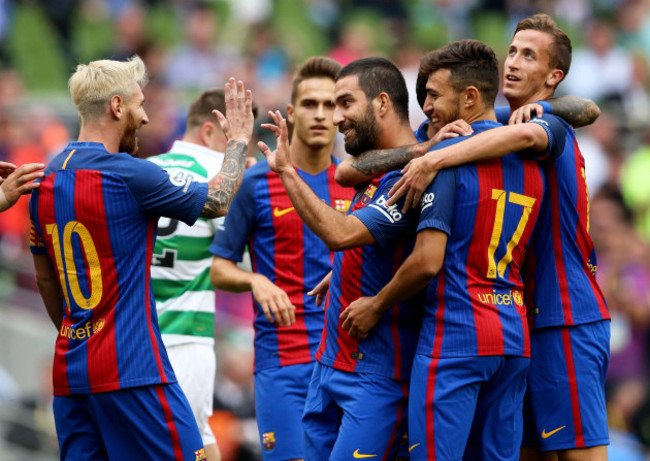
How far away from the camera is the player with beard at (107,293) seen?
4.76 metres

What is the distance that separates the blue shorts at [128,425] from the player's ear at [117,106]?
1.39 m

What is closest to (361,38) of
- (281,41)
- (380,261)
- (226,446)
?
(281,41)

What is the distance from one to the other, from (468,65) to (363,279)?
1.19 metres

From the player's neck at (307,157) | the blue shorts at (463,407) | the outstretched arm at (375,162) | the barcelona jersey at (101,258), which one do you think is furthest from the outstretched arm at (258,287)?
the blue shorts at (463,407)

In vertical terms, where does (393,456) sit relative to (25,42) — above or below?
below

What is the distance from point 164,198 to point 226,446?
5.32 metres

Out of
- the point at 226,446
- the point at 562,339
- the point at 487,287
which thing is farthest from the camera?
the point at 226,446

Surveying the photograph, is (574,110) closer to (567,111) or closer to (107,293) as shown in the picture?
(567,111)

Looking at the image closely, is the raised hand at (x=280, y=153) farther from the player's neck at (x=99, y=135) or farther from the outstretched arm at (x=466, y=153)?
the player's neck at (x=99, y=135)

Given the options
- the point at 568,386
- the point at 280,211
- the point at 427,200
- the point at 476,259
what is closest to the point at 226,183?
the point at 427,200

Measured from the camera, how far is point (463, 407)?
460 centimetres

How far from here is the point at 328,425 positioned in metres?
5.01

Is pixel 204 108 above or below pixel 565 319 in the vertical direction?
above

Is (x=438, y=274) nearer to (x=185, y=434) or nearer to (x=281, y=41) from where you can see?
(x=185, y=434)
